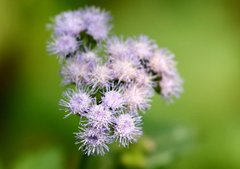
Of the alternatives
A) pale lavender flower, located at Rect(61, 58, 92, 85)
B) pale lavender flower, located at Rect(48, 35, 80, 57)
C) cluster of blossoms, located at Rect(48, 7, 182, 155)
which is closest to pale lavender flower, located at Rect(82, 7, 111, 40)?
cluster of blossoms, located at Rect(48, 7, 182, 155)

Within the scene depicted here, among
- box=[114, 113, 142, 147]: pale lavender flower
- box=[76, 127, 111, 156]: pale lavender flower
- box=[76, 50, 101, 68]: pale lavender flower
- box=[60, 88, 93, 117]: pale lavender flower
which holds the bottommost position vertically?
box=[76, 127, 111, 156]: pale lavender flower

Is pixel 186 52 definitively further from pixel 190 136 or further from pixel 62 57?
pixel 62 57

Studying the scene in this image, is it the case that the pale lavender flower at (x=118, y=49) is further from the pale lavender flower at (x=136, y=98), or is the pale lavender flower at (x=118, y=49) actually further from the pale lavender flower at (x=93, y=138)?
the pale lavender flower at (x=93, y=138)

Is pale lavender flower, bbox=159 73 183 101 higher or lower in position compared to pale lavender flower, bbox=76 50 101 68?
higher

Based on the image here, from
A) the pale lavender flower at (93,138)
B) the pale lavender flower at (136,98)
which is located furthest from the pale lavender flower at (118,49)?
the pale lavender flower at (93,138)

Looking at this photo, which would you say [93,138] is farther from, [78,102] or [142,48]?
[142,48]

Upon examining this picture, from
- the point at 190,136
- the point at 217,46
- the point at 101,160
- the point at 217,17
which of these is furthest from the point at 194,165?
the point at 217,17

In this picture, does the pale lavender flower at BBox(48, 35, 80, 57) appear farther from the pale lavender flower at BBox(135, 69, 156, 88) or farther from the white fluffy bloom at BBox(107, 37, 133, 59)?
the pale lavender flower at BBox(135, 69, 156, 88)
